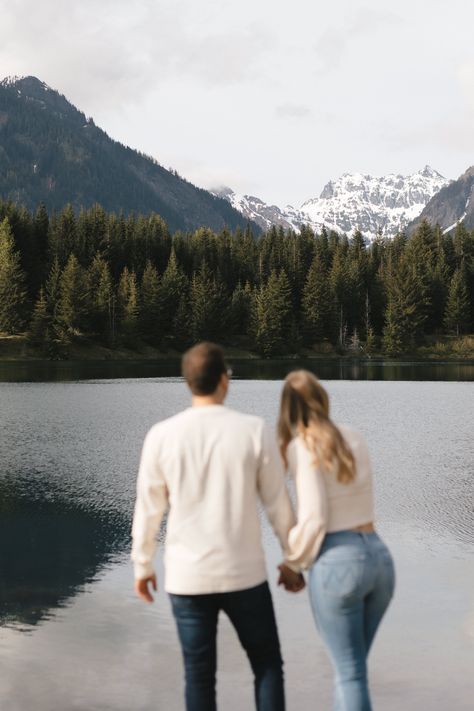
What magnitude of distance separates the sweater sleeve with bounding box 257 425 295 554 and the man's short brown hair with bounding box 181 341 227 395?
1.58 ft

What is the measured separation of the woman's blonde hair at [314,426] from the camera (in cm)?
477

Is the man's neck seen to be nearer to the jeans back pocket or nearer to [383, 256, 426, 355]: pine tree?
the jeans back pocket

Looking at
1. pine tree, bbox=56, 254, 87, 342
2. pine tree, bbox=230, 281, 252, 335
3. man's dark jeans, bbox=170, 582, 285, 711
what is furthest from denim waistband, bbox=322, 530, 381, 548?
pine tree, bbox=230, 281, 252, 335

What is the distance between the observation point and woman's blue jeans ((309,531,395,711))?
15.4 ft

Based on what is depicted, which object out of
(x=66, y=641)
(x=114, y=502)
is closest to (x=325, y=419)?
(x=66, y=641)

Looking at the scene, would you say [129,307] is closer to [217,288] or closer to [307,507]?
[217,288]

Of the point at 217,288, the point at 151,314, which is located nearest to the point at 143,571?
the point at 151,314

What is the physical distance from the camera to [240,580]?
15.7 ft

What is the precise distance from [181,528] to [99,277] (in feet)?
382

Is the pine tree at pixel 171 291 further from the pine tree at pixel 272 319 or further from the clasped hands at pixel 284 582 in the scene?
the clasped hands at pixel 284 582

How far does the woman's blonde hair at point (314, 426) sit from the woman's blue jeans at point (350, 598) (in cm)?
45

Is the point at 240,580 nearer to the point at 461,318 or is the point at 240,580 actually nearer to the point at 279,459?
the point at 279,459

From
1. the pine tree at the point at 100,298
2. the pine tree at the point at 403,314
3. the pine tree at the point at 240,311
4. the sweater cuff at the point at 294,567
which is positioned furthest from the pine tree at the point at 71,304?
the sweater cuff at the point at 294,567

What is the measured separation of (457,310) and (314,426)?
130 m
